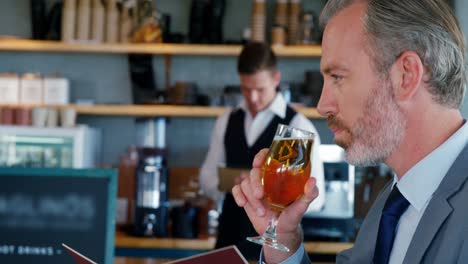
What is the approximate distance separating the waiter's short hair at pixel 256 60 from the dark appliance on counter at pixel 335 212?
3.79 feet

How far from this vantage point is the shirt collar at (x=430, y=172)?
157cm

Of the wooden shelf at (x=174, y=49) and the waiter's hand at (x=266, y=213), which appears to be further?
the wooden shelf at (x=174, y=49)

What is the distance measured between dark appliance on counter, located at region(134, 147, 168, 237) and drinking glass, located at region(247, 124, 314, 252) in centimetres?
328

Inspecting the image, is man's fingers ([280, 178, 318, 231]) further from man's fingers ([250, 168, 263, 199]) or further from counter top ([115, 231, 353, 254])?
counter top ([115, 231, 353, 254])

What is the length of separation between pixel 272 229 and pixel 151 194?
335cm

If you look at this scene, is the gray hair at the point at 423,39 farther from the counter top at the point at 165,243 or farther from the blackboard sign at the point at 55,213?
the counter top at the point at 165,243

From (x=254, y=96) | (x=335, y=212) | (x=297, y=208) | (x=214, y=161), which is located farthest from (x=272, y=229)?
(x=335, y=212)

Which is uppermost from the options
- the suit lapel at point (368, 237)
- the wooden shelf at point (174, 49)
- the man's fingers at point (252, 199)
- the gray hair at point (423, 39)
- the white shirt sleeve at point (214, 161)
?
the gray hair at point (423, 39)

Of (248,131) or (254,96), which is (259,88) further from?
(248,131)

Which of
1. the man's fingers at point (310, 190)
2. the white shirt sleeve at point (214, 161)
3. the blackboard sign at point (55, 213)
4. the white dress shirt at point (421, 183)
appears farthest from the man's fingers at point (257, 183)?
the white shirt sleeve at point (214, 161)

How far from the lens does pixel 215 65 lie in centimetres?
583

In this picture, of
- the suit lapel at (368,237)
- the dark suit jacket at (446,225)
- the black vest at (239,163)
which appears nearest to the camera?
the dark suit jacket at (446,225)

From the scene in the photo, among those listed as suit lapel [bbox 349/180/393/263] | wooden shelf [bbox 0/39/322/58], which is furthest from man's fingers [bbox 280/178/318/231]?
wooden shelf [bbox 0/39/322/58]

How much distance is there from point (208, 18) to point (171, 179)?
113 cm
